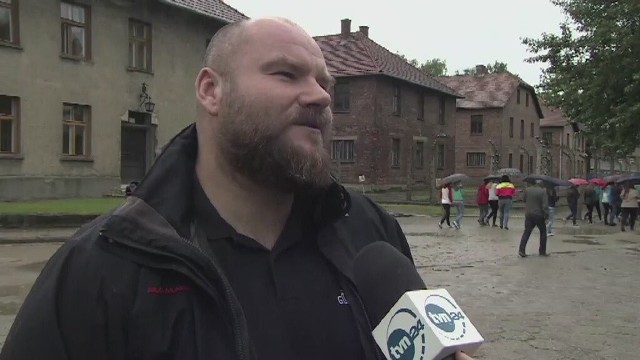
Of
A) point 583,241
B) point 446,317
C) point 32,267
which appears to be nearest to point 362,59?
point 583,241

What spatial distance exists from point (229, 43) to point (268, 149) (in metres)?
0.37

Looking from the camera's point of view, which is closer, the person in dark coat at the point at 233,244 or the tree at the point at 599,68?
the person in dark coat at the point at 233,244

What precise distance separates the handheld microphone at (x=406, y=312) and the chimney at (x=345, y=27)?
4048 centimetres

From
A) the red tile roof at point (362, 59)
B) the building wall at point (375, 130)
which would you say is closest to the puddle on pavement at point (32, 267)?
the building wall at point (375, 130)

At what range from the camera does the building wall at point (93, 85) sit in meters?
19.5

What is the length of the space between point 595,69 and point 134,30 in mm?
17622

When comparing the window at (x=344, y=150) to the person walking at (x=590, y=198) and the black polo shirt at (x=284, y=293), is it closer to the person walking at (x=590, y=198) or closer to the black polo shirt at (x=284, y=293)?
the person walking at (x=590, y=198)

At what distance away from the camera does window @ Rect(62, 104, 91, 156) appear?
21.0m

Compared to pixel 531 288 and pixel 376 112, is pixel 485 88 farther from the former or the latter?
pixel 531 288

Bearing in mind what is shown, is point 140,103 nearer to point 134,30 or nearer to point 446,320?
point 134,30

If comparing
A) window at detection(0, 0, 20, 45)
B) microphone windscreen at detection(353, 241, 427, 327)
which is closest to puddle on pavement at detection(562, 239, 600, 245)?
window at detection(0, 0, 20, 45)

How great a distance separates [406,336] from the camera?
1.47m

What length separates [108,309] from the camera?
1.55 meters

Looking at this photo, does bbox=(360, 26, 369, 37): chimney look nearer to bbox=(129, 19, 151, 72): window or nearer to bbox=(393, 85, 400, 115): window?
bbox=(393, 85, 400, 115): window
